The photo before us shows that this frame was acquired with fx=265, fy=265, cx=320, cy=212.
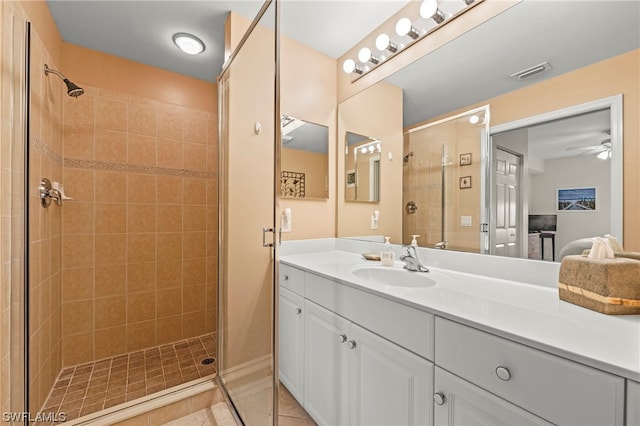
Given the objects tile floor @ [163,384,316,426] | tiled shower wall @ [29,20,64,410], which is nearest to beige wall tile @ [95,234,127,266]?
tiled shower wall @ [29,20,64,410]

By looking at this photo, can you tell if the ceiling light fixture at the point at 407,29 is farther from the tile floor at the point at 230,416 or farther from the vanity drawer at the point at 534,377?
the tile floor at the point at 230,416

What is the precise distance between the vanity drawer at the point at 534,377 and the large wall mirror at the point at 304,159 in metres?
1.33

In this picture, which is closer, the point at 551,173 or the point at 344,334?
the point at 551,173

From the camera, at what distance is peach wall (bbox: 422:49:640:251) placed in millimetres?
842

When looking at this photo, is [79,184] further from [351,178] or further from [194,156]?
[351,178]

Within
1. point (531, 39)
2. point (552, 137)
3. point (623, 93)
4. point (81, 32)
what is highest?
point (81, 32)

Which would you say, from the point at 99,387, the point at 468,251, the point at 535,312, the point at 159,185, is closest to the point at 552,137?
the point at 468,251

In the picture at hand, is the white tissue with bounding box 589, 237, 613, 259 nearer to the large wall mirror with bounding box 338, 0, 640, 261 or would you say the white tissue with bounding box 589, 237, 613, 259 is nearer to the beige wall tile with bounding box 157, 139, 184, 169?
the large wall mirror with bounding box 338, 0, 640, 261

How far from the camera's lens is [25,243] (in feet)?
3.66

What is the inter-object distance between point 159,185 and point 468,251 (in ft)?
7.68

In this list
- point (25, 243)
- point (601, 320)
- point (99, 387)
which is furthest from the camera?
point (99, 387)

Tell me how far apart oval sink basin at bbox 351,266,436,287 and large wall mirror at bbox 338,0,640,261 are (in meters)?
0.27

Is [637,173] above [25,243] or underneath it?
above

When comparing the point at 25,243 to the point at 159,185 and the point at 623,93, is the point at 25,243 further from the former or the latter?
the point at 623,93
